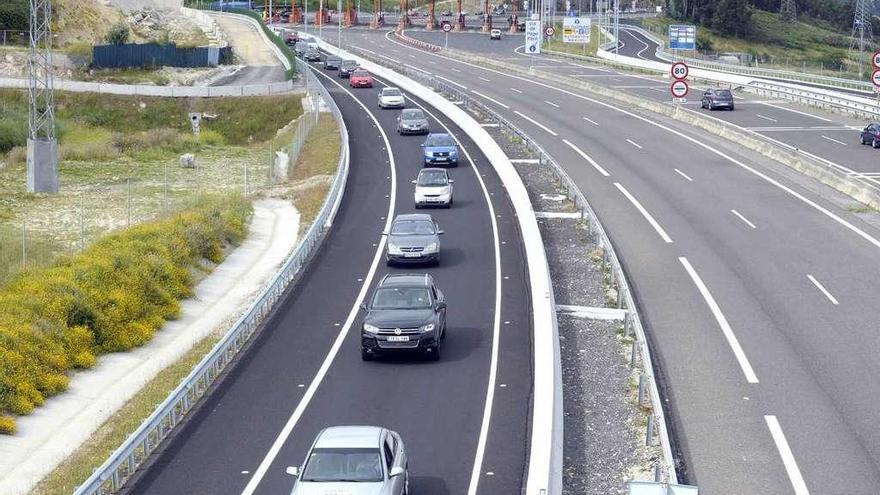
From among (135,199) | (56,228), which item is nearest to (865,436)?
(56,228)

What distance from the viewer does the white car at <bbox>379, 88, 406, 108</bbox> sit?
75.6 meters

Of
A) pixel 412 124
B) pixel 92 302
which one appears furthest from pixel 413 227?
pixel 412 124

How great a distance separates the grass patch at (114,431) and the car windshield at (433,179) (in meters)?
16.1

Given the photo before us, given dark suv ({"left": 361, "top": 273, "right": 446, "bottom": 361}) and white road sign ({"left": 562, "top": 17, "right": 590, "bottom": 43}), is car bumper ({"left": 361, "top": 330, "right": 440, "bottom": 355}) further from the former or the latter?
white road sign ({"left": 562, "top": 17, "right": 590, "bottom": 43})

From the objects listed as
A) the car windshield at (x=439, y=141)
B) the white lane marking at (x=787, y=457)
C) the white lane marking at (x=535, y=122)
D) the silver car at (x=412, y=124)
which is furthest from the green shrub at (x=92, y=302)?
the white lane marking at (x=535, y=122)

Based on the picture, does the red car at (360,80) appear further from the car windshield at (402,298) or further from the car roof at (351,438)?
the car roof at (351,438)

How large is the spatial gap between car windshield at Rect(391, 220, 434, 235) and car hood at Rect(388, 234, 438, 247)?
0.29 meters

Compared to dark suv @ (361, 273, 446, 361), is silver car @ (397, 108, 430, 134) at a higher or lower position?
higher

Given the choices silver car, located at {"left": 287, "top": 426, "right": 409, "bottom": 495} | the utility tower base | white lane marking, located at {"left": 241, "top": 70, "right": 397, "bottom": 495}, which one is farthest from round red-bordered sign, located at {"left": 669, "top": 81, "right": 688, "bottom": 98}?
silver car, located at {"left": 287, "top": 426, "right": 409, "bottom": 495}

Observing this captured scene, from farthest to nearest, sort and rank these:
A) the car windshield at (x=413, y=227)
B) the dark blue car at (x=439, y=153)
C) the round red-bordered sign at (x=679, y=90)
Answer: the round red-bordered sign at (x=679, y=90) < the dark blue car at (x=439, y=153) < the car windshield at (x=413, y=227)

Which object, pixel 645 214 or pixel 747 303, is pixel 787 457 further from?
pixel 645 214

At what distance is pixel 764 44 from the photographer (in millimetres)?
187500

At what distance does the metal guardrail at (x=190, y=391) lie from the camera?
62.0 feet

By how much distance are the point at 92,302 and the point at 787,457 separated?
1843 centimetres
